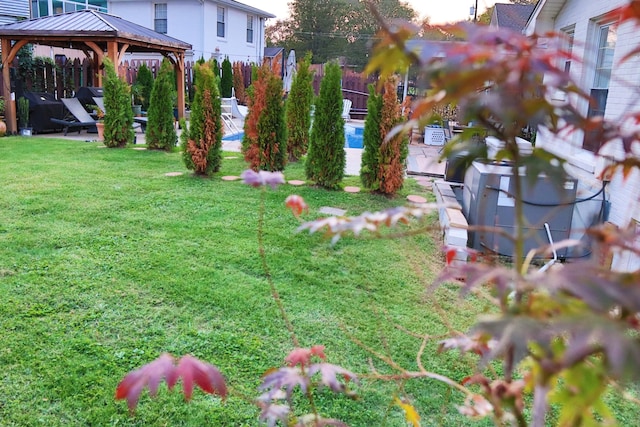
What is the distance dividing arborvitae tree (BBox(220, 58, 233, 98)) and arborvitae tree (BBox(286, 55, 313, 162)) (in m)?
12.3

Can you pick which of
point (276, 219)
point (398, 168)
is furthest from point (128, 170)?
point (398, 168)

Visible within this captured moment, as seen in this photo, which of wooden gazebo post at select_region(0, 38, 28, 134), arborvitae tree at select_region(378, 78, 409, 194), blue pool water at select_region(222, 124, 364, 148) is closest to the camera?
arborvitae tree at select_region(378, 78, 409, 194)

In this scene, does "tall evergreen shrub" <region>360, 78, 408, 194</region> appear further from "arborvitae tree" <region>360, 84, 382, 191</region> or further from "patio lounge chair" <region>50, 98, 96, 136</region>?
"patio lounge chair" <region>50, 98, 96, 136</region>

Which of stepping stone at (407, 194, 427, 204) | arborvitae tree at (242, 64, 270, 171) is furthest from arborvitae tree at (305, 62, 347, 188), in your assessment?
stepping stone at (407, 194, 427, 204)

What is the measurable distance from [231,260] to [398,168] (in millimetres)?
2950

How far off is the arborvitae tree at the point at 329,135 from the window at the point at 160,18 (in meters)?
18.1

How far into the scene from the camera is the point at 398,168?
6426mm

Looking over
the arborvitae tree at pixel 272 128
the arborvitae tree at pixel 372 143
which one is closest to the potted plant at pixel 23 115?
the arborvitae tree at pixel 272 128

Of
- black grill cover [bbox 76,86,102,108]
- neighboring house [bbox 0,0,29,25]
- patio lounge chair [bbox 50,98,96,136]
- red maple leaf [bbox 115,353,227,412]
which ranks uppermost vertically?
neighboring house [bbox 0,0,29,25]

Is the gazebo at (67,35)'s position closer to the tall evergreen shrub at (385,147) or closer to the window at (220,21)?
the tall evergreen shrub at (385,147)

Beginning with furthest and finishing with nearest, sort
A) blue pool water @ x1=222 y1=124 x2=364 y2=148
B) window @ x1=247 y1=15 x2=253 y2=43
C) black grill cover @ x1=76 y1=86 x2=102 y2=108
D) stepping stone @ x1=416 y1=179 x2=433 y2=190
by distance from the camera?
window @ x1=247 y1=15 x2=253 y2=43
blue pool water @ x1=222 y1=124 x2=364 y2=148
black grill cover @ x1=76 y1=86 x2=102 y2=108
stepping stone @ x1=416 y1=179 x2=433 y2=190

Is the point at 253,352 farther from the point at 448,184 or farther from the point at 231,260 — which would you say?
the point at 448,184

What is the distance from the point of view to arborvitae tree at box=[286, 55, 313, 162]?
931 cm

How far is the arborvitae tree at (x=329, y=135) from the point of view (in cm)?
667
